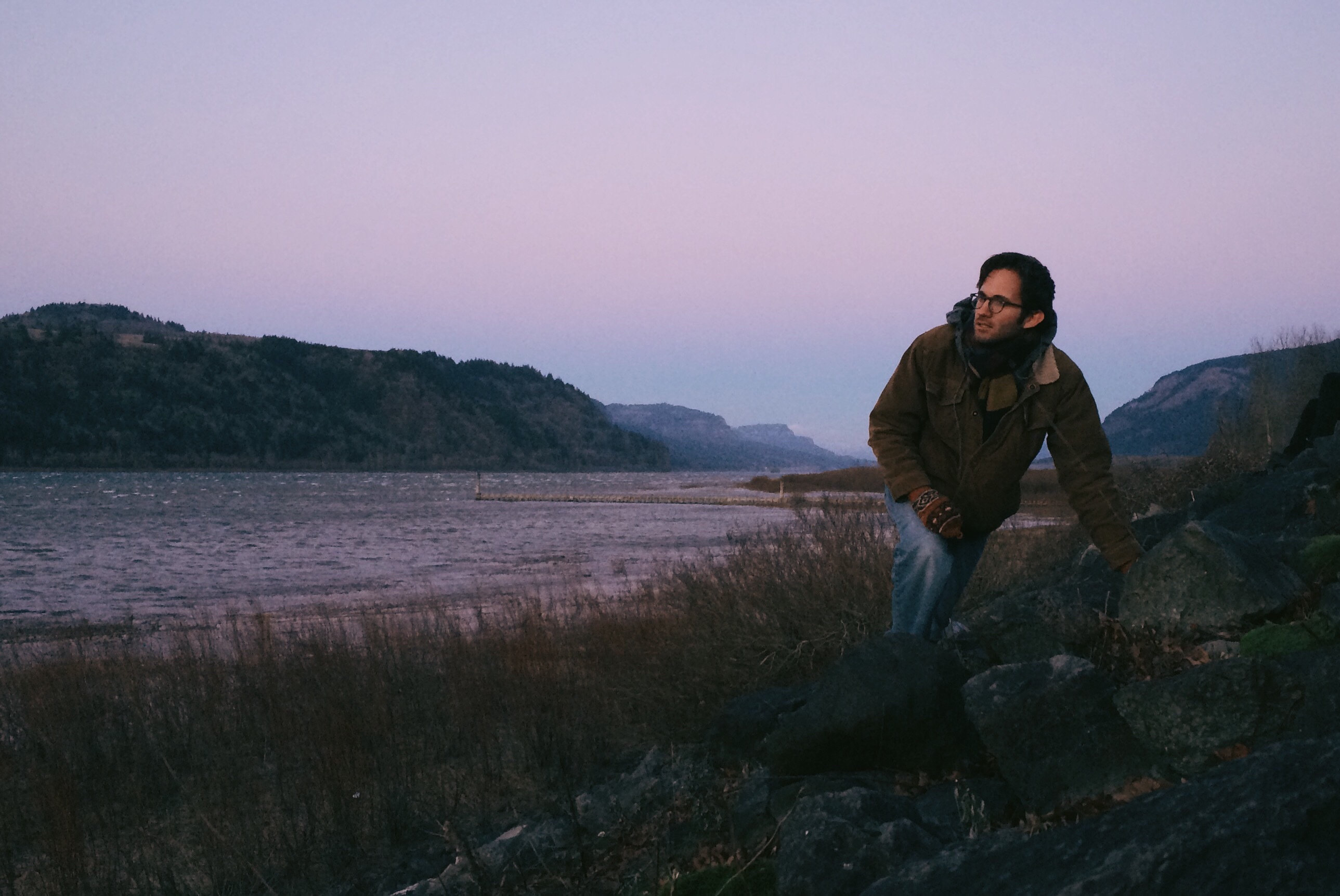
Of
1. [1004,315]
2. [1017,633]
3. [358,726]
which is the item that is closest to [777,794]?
[1017,633]

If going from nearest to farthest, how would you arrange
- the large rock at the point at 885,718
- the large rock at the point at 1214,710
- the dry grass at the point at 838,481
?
the large rock at the point at 1214,710 < the large rock at the point at 885,718 < the dry grass at the point at 838,481

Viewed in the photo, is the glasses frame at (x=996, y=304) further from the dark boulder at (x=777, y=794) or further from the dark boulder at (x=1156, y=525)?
the dark boulder at (x=1156, y=525)

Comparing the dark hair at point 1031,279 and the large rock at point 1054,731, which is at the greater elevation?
the dark hair at point 1031,279

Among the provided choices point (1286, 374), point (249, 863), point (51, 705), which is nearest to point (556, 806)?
point (249, 863)

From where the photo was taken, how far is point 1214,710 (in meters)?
3.30

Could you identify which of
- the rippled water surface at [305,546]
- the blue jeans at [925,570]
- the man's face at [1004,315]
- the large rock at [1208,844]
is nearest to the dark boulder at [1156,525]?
the blue jeans at [925,570]

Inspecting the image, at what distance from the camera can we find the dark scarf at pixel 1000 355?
368cm

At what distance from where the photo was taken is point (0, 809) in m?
5.89

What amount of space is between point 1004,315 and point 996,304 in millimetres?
50

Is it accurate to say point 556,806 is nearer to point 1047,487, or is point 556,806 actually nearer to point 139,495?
point 1047,487

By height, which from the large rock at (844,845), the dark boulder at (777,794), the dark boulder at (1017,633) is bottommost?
the dark boulder at (777,794)

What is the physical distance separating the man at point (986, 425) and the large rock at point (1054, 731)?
1.72 ft

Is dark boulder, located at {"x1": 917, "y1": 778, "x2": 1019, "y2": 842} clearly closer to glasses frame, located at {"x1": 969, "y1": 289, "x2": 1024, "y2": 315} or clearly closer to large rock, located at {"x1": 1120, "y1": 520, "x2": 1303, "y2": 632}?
large rock, located at {"x1": 1120, "y1": 520, "x2": 1303, "y2": 632}

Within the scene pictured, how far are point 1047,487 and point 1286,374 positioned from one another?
1775 centimetres
